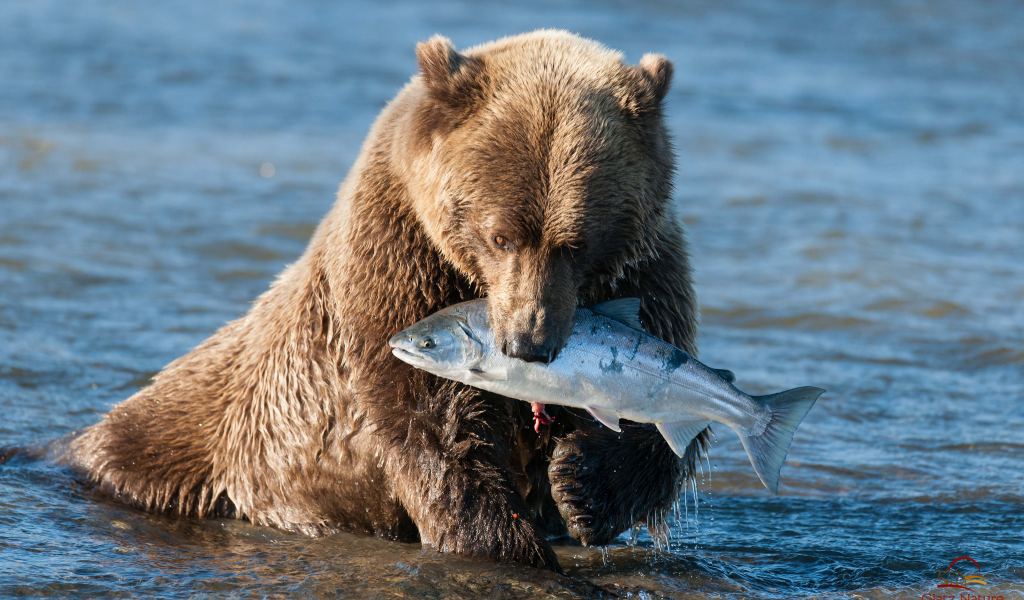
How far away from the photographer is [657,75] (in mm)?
4949

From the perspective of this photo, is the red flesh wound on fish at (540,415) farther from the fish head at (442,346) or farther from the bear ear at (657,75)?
the bear ear at (657,75)

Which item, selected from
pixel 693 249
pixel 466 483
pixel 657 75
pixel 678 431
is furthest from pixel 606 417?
pixel 693 249

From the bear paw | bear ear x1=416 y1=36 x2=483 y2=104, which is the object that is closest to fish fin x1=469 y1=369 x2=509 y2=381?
the bear paw

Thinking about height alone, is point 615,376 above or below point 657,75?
below

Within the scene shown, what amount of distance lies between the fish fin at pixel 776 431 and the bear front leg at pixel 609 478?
26.4 inches

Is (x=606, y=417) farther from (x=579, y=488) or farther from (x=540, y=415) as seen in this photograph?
(x=579, y=488)

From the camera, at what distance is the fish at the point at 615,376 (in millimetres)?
4355

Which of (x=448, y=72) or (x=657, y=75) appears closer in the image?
(x=448, y=72)

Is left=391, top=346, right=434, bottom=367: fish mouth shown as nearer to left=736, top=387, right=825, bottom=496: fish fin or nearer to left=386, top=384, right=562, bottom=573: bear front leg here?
left=386, top=384, right=562, bottom=573: bear front leg

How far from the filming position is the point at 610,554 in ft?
18.6

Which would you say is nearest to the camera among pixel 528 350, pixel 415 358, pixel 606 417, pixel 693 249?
pixel 528 350

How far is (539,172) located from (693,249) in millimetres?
8003

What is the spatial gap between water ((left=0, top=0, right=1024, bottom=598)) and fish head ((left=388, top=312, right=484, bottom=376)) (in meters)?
1.10

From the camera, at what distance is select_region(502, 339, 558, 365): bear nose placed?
4273 mm
